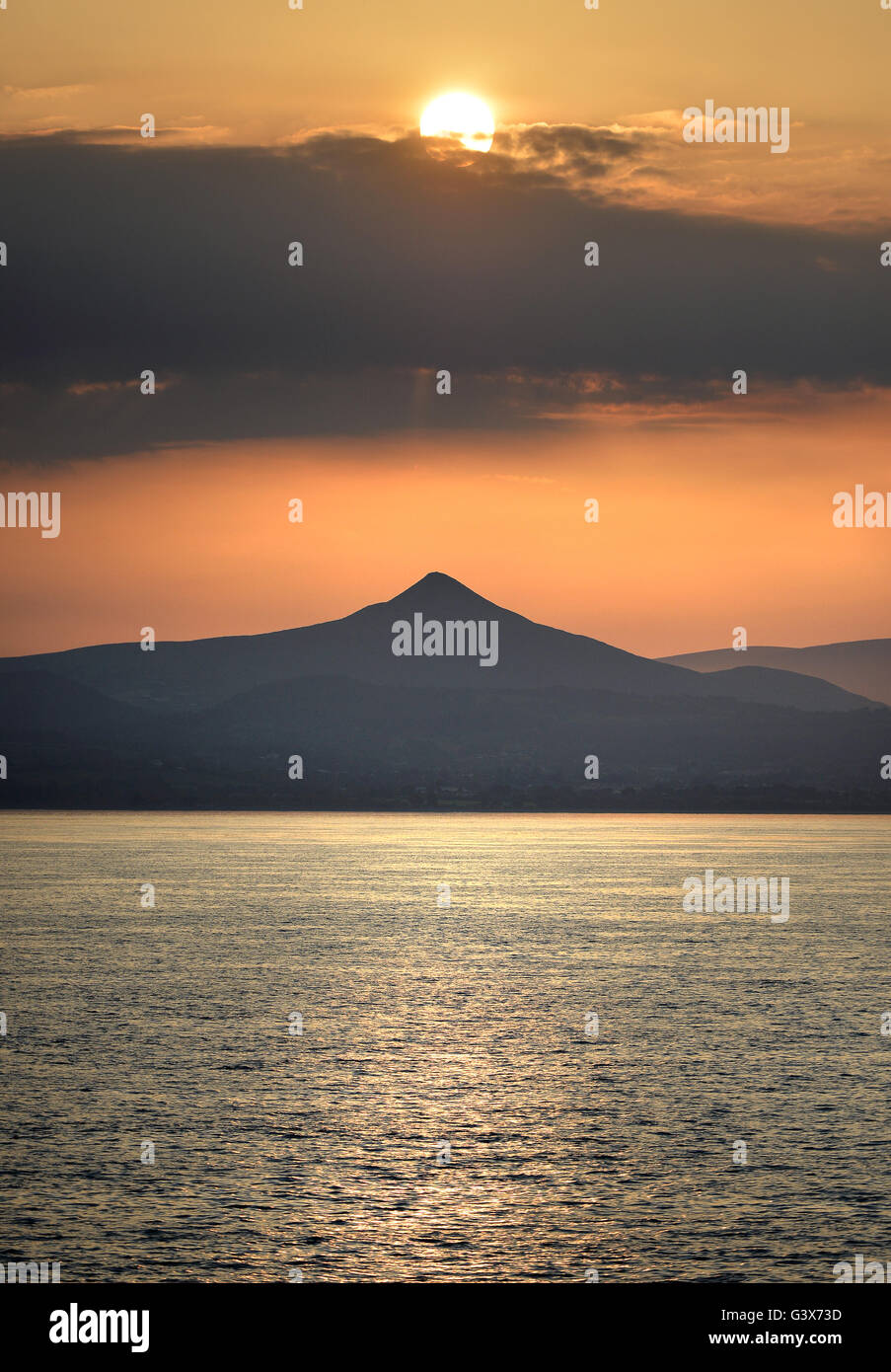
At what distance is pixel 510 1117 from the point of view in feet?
142

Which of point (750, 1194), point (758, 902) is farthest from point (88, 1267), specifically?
point (758, 902)

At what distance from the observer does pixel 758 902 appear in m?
154

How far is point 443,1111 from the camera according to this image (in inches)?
1726

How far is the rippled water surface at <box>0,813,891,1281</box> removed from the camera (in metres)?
30.8

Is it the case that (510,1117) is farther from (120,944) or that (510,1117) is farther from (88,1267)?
(120,944)

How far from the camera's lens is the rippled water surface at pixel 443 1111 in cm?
3078

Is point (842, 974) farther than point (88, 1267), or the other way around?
point (842, 974)

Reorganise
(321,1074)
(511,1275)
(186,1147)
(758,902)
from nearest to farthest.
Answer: (511,1275)
(186,1147)
(321,1074)
(758,902)
